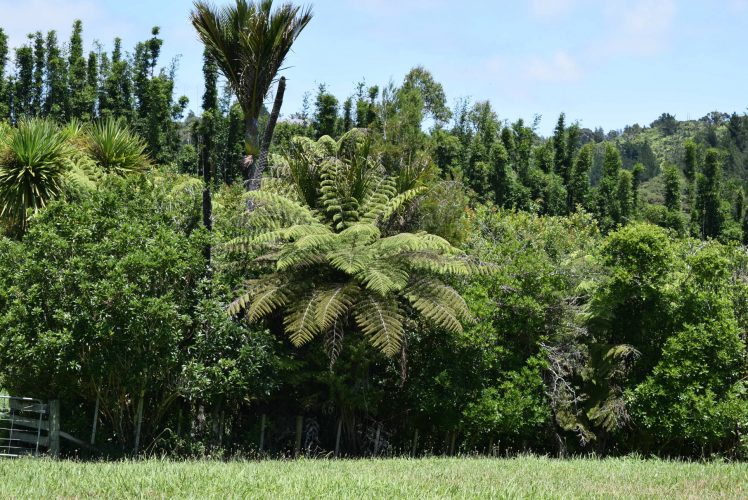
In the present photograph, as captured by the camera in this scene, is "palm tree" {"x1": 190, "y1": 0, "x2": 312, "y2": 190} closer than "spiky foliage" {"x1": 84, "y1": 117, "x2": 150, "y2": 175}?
Yes

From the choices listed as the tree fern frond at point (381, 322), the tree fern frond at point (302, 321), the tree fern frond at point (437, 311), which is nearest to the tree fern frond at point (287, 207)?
the tree fern frond at point (302, 321)

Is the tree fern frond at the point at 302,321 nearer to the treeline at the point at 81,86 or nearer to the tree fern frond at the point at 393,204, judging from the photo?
the tree fern frond at the point at 393,204

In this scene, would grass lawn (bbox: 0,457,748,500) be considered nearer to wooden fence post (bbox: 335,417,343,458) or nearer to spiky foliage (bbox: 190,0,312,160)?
wooden fence post (bbox: 335,417,343,458)

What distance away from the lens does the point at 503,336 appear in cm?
1309

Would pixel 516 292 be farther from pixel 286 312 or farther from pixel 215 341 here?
pixel 215 341

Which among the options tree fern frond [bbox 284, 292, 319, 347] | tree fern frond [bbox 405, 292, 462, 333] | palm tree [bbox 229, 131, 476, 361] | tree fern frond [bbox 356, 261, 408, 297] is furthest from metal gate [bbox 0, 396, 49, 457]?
tree fern frond [bbox 405, 292, 462, 333]

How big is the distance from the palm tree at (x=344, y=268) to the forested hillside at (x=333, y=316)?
37 mm

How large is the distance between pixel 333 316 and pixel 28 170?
23.7 ft

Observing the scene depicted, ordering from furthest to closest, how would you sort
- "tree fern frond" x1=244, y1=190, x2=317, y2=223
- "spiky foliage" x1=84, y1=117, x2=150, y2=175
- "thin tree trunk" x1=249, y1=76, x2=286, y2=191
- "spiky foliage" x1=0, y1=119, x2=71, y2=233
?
"spiky foliage" x1=84, y1=117, x2=150, y2=175 < "spiky foliage" x1=0, y1=119, x2=71, y2=233 < "thin tree trunk" x1=249, y1=76, x2=286, y2=191 < "tree fern frond" x1=244, y1=190, x2=317, y2=223

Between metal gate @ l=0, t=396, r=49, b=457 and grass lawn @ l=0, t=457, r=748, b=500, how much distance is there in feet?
9.35

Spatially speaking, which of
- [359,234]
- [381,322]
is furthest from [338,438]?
[359,234]

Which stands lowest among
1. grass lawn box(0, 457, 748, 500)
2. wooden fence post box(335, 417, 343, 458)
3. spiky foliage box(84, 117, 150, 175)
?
wooden fence post box(335, 417, 343, 458)

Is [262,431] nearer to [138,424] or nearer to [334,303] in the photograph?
[138,424]

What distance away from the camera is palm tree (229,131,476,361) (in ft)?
36.5
